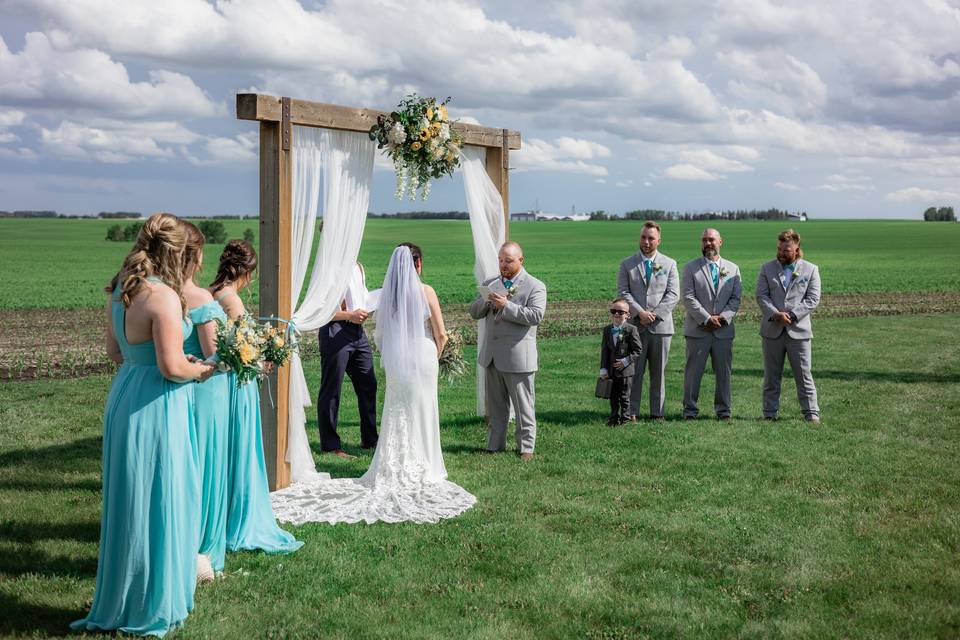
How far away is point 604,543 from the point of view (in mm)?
6902

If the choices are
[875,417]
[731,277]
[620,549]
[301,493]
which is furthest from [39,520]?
[875,417]

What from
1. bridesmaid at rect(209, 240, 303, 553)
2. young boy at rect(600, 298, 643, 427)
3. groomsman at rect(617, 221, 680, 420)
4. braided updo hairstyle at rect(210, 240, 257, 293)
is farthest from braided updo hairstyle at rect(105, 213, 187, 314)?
groomsman at rect(617, 221, 680, 420)

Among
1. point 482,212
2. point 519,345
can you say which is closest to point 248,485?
point 519,345

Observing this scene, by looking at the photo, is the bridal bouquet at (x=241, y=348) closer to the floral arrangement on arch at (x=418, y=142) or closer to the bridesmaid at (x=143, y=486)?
the bridesmaid at (x=143, y=486)

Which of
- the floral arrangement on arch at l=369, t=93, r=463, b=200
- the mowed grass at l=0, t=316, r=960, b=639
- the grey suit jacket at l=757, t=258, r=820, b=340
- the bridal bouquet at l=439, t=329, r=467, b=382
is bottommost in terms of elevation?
the mowed grass at l=0, t=316, r=960, b=639

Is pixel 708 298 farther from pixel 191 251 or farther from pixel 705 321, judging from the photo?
pixel 191 251

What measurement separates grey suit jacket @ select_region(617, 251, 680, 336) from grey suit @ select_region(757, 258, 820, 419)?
1154mm

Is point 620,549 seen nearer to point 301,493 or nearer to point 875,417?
point 301,493

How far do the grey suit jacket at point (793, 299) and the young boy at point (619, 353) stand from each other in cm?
172

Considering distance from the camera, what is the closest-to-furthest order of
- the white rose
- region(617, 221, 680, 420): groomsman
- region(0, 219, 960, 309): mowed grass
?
the white rose < region(617, 221, 680, 420): groomsman < region(0, 219, 960, 309): mowed grass

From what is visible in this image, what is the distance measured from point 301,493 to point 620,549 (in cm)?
308

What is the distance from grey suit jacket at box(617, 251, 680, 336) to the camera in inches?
448

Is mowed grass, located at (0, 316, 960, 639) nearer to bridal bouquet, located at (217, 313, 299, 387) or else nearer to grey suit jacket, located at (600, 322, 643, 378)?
grey suit jacket, located at (600, 322, 643, 378)

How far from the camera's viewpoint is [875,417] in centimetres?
1163
